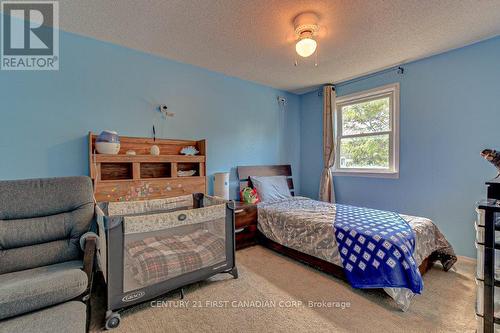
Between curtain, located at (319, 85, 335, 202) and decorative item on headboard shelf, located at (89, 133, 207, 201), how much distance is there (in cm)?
207

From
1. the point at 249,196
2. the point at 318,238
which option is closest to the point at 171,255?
the point at 318,238

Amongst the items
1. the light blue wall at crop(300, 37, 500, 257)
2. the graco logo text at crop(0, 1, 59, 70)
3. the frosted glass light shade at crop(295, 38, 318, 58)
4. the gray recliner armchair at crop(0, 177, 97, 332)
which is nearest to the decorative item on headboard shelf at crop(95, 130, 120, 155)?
the gray recliner armchair at crop(0, 177, 97, 332)

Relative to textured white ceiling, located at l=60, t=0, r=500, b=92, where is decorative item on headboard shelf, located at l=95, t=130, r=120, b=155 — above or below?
below

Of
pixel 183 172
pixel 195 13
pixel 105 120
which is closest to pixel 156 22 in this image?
pixel 195 13

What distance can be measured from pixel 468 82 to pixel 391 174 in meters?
1.33

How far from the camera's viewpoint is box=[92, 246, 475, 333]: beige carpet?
1499 millimetres

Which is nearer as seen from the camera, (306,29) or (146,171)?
(306,29)

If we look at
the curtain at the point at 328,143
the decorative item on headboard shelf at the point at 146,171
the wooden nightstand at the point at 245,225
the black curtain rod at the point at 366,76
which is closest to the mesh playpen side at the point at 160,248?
the decorative item on headboard shelf at the point at 146,171

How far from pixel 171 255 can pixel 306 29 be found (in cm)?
233

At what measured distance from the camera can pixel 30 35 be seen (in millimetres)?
2131

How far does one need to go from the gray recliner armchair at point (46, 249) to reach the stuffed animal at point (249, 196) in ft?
6.25

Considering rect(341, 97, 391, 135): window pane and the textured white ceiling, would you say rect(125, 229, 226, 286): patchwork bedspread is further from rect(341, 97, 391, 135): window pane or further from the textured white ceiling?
rect(341, 97, 391, 135): window pane

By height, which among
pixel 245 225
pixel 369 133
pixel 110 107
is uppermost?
pixel 110 107

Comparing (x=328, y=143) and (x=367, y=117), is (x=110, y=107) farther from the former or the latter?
(x=367, y=117)
